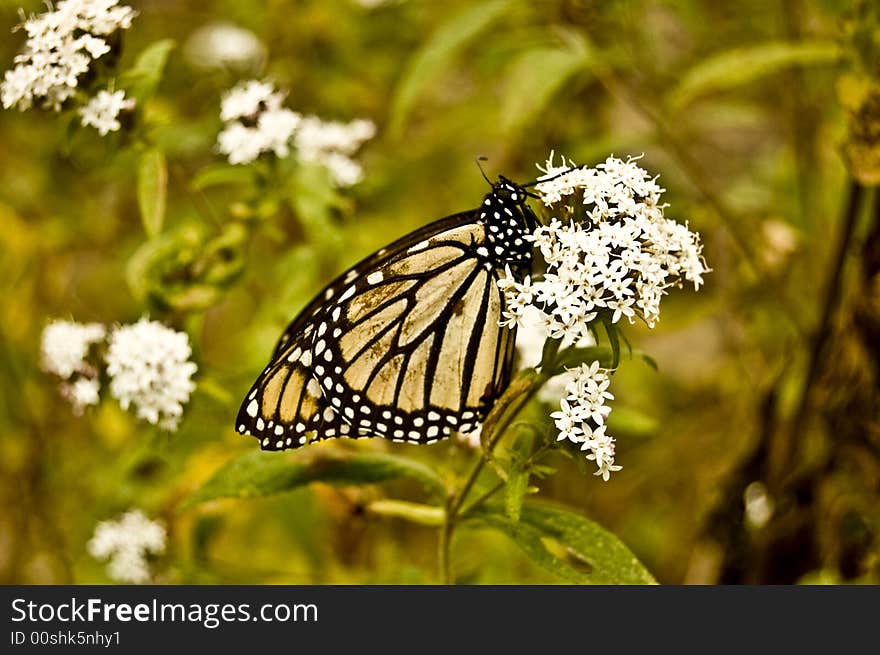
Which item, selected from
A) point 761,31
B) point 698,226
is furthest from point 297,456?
point 761,31

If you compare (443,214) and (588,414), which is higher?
(443,214)

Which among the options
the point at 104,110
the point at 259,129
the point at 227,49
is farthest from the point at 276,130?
the point at 227,49

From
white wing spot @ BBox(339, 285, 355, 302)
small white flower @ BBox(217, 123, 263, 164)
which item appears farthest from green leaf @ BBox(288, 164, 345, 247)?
white wing spot @ BBox(339, 285, 355, 302)

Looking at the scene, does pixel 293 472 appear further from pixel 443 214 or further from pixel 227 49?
pixel 227 49

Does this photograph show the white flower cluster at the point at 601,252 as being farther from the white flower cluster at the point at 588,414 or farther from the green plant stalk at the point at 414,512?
the green plant stalk at the point at 414,512

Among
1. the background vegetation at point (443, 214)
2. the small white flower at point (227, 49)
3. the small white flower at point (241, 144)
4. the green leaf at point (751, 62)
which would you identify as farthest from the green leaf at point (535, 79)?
the small white flower at point (227, 49)

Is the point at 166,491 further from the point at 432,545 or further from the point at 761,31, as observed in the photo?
the point at 761,31

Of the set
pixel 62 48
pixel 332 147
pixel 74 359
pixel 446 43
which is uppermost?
pixel 446 43
